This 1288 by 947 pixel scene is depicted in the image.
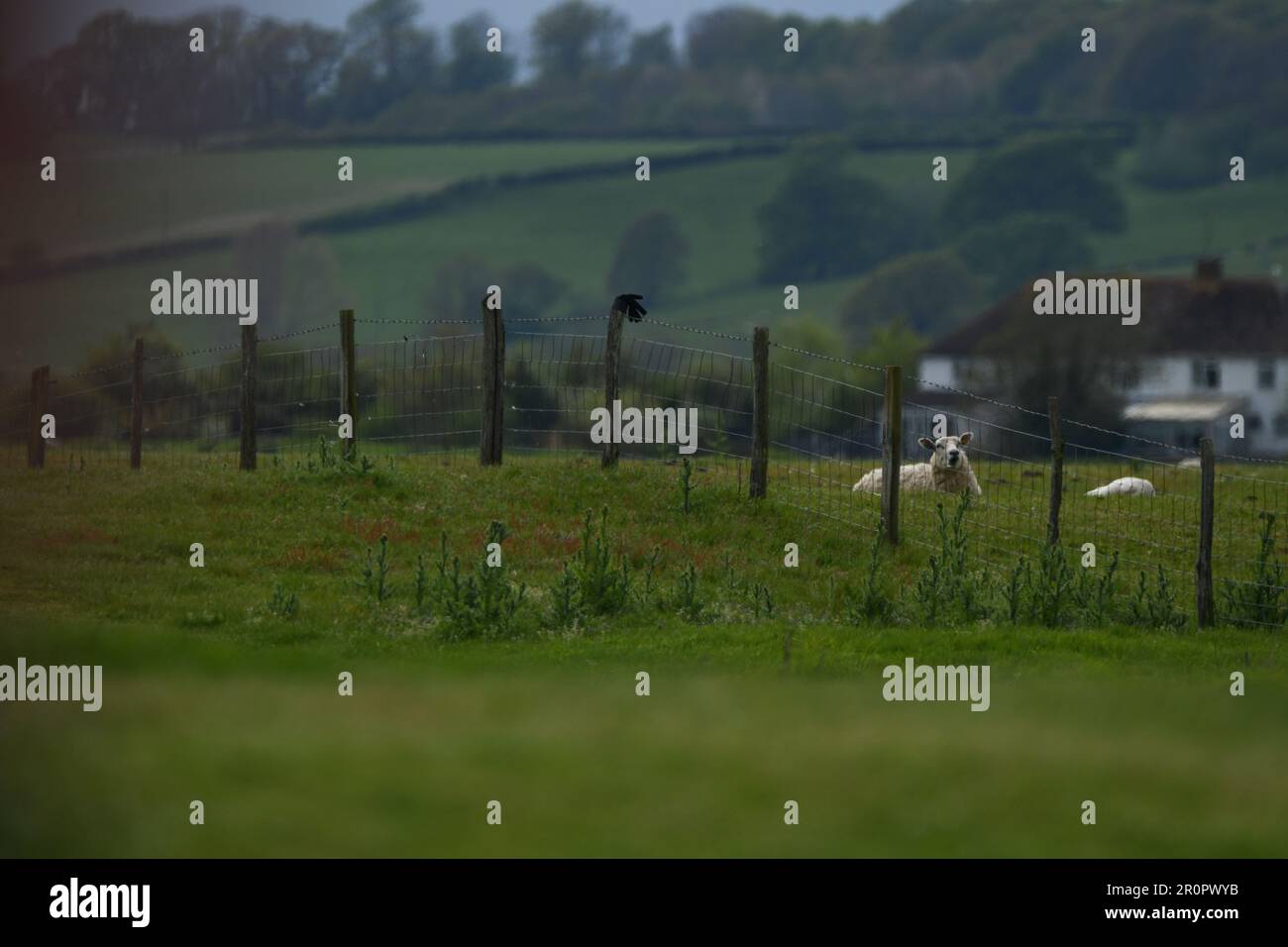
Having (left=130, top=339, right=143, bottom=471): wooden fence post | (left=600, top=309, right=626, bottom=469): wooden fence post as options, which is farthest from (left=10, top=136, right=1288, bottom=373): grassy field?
(left=600, top=309, right=626, bottom=469): wooden fence post

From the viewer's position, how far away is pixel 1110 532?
24.6 meters

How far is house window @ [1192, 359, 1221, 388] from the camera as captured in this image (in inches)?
4904

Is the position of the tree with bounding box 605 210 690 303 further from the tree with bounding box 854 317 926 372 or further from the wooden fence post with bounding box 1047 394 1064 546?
the wooden fence post with bounding box 1047 394 1064 546

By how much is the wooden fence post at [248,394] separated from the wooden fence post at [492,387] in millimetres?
3500

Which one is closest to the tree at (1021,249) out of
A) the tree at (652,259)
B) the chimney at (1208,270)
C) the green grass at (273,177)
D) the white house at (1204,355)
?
the tree at (652,259)

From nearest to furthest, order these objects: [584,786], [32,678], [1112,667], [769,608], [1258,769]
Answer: [584,786] < [1258,769] < [32,678] < [1112,667] < [769,608]

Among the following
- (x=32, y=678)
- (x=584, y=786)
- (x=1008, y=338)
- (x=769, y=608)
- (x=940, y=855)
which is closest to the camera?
(x=940, y=855)

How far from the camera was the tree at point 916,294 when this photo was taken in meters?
165

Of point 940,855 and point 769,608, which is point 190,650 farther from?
point 940,855

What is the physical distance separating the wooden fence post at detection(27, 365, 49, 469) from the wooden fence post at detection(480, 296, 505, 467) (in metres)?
6.93

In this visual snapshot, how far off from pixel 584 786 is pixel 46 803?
2.81m

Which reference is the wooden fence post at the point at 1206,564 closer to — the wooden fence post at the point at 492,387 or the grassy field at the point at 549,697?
the grassy field at the point at 549,697

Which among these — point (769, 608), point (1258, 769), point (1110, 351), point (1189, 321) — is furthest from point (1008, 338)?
point (1258, 769)

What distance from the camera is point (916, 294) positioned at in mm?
168875
